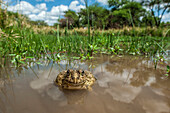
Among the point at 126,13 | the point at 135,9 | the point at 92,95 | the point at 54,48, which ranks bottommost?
the point at 92,95

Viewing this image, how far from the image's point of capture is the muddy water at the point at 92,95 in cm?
81

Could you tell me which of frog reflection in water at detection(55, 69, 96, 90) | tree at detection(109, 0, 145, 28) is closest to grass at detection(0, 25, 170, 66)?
frog reflection in water at detection(55, 69, 96, 90)

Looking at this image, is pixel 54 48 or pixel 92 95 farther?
pixel 54 48

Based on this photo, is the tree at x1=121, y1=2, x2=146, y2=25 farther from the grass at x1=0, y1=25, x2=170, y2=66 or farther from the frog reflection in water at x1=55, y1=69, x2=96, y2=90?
the frog reflection in water at x1=55, y1=69, x2=96, y2=90

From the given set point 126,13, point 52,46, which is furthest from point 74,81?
point 126,13

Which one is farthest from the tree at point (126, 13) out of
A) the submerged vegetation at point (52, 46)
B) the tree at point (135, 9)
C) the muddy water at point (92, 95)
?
the muddy water at point (92, 95)

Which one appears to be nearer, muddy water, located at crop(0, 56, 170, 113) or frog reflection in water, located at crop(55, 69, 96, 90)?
muddy water, located at crop(0, 56, 170, 113)

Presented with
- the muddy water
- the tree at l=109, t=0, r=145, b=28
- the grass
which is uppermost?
the tree at l=109, t=0, r=145, b=28

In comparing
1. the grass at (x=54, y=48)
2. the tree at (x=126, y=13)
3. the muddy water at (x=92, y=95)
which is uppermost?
the tree at (x=126, y=13)

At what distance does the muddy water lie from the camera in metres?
0.81

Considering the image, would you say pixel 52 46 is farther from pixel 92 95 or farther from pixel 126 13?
pixel 126 13

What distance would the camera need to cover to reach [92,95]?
998 millimetres

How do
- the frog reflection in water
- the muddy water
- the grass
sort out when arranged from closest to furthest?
the muddy water
the frog reflection in water
the grass

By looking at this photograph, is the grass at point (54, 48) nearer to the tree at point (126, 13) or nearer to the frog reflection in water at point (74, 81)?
the frog reflection in water at point (74, 81)
